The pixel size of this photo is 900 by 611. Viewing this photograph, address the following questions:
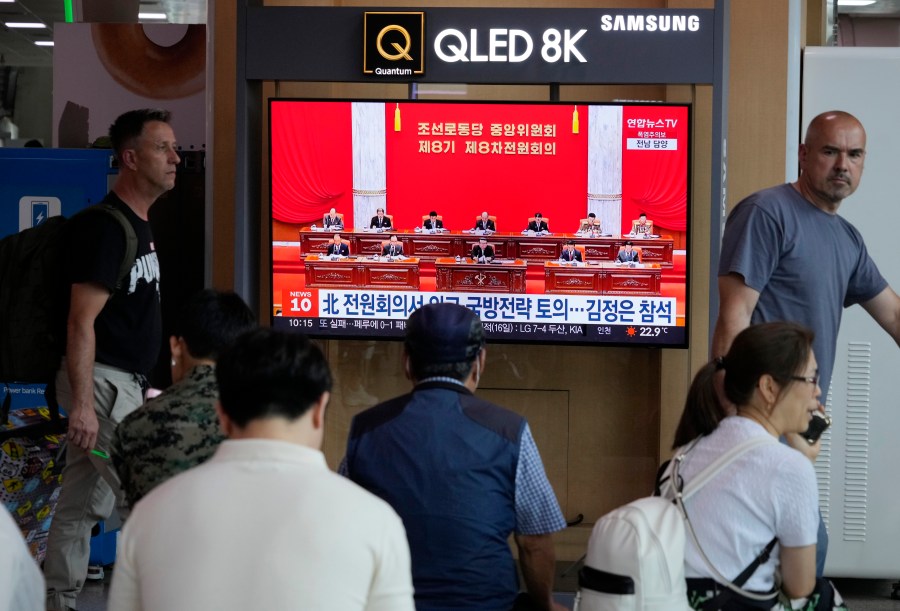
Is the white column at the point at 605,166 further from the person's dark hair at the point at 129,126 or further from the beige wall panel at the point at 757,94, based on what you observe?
the person's dark hair at the point at 129,126

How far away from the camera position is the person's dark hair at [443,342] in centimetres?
253

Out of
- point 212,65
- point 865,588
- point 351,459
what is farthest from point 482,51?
point 865,588

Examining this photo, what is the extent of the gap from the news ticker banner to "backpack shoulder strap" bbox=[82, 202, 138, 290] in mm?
890

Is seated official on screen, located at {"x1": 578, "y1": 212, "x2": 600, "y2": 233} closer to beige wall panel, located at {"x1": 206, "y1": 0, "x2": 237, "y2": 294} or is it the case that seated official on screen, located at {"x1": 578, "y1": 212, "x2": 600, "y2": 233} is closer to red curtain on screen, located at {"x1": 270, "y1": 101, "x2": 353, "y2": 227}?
red curtain on screen, located at {"x1": 270, "y1": 101, "x2": 353, "y2": 227}

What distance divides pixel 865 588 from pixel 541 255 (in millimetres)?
1990

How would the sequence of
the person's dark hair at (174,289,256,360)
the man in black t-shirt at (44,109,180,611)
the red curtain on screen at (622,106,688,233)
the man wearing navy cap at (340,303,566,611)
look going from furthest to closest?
the red curtain on screen at (622,106,688,233)
the man in black t-shirt at (44,109,180,611)
the person's dark hair at (174,289,256,360)
the man wearing navy cap at (340,303,566,611)

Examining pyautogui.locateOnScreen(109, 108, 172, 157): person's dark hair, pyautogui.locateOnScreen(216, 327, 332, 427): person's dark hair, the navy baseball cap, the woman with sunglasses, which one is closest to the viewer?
pyautogui.locateOnScreen(216, 327, 332, 427): person's dark hair

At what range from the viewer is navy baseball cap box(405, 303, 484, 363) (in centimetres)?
253

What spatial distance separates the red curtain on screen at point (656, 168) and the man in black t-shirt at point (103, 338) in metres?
1.76

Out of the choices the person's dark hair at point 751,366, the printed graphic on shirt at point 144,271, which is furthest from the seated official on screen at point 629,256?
the person's dark hair at point 751,366

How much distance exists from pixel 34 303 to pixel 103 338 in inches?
10.1

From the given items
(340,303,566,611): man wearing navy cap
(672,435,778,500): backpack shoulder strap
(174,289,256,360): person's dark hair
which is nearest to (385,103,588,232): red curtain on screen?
(174,289,256,360): person's dark hair

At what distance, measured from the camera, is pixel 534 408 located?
4805 mm

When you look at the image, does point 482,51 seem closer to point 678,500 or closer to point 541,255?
point 541,255
